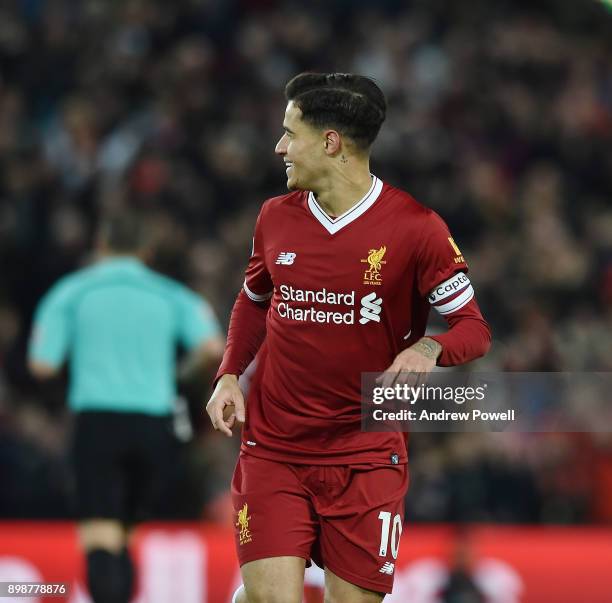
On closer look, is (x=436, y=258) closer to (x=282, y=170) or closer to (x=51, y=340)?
(x=51, y=340)

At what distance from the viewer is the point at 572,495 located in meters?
8.84

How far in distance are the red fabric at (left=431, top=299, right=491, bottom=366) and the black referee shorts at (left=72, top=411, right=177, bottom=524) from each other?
2455 mm

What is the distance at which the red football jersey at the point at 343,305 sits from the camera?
4488mm

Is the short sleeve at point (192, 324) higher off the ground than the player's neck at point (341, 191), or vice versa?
the short sleeve at point (192, 324)

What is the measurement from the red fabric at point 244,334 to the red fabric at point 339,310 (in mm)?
148

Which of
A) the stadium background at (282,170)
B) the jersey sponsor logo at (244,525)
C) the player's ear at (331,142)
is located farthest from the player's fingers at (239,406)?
the stadium background at (282,170)

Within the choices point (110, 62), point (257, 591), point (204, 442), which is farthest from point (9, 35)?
point (257, 591)

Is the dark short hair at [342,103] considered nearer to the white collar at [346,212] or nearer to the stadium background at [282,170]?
the white collar at [346,212]

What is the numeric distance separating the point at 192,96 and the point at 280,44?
1.04 m

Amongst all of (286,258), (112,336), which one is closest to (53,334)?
(112,336)

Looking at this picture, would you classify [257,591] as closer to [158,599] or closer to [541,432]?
[158,599]

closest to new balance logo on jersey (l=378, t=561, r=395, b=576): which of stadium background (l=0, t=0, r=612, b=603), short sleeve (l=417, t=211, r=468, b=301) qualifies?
short sleeve (l=417, t=211, r=468, b=301)

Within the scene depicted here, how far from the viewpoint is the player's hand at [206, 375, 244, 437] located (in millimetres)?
4523

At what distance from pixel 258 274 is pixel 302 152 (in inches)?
19.0
